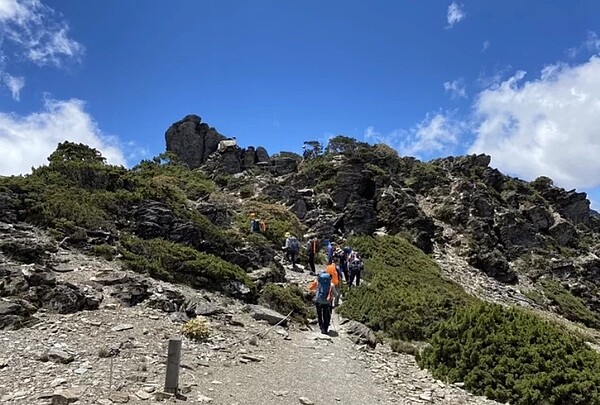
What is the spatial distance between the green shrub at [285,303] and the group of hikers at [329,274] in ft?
2.53

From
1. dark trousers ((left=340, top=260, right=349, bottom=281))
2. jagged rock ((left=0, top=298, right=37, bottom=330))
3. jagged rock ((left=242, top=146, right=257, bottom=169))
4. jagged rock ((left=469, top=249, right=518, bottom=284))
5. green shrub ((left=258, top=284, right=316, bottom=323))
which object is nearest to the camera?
jagged rock ((left=0, top=298, right=37, bottom=330))

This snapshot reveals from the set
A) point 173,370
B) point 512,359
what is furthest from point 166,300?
point 512,359

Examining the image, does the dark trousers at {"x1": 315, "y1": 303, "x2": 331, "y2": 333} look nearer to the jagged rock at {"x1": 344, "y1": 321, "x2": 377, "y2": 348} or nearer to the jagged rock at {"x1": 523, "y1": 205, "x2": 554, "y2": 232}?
the jagged rock at {"x1": 344, "y1": 321, "x2": 377, "y2": 348}

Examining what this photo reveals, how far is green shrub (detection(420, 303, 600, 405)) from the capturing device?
10.3 metres

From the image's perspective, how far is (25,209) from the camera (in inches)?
722

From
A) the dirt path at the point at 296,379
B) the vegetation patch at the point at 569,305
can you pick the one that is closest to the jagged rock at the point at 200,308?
the dirt path at the point at 296,379

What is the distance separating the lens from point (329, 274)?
1586 cm

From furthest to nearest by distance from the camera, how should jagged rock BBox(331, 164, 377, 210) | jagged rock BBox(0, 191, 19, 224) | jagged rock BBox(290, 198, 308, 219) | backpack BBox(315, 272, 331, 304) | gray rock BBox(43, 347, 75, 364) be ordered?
jagged rock BBox(331, 164, 377, 210) → jagged rock BBox(290, 198, 308, 219) → jagged rock BBox(0, 191, 19, 224) → backpack BBox(315, 272, 331, 304) → gray rock BBox(43, 347, 75, 364)

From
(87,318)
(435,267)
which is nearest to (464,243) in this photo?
(435,267)

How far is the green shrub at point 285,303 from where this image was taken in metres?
16.7

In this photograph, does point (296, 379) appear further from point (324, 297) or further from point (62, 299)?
point (62, 299)

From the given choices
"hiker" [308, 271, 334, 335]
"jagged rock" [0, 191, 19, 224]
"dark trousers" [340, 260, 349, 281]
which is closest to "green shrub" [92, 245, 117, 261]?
"jagged rock" [0, 191, 19, 224]

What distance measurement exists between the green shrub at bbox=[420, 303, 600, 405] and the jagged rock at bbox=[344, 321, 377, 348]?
204 centimetres

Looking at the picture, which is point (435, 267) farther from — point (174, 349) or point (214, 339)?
point (174, 349)
